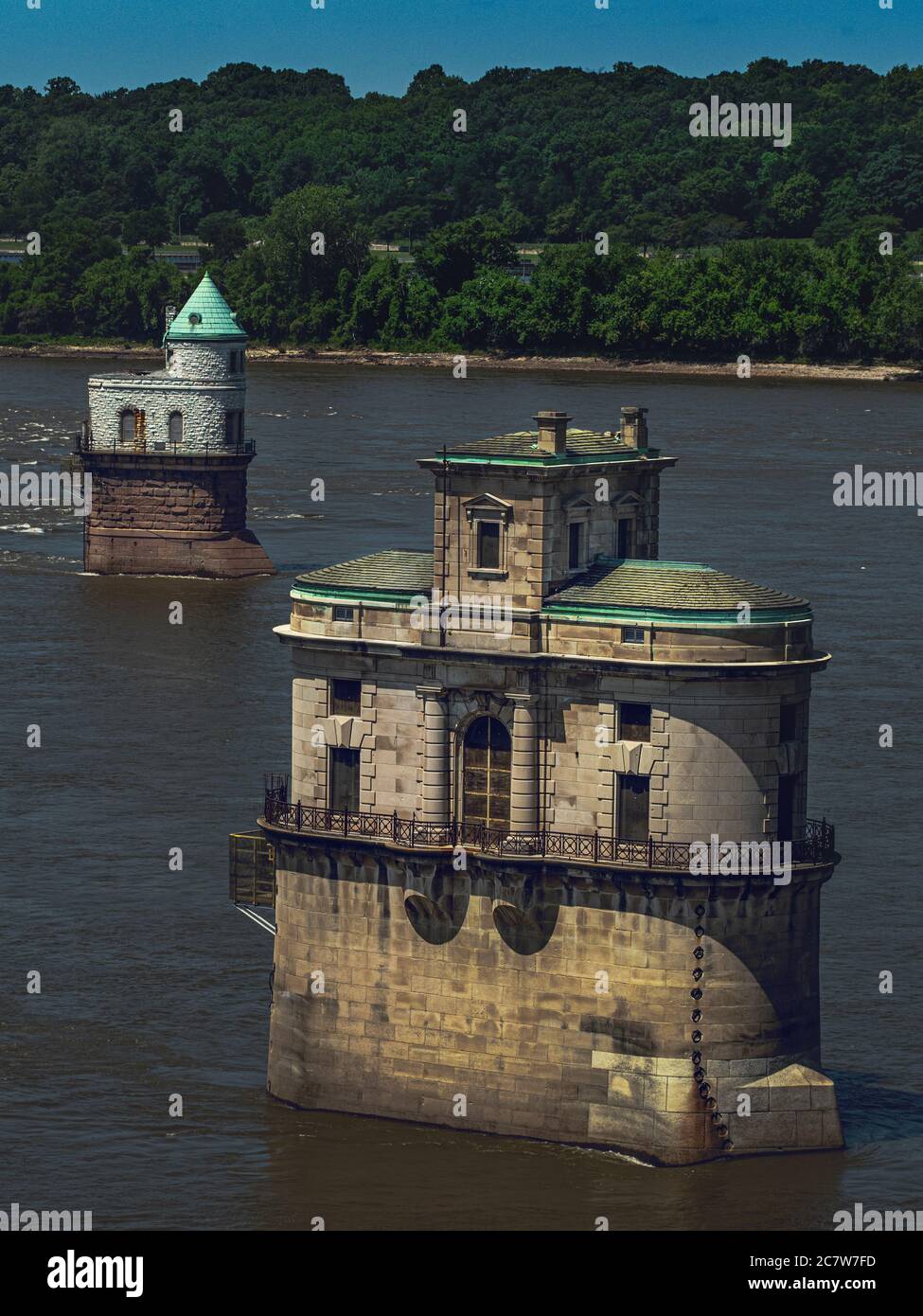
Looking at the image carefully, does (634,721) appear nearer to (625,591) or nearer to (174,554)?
(625,591)

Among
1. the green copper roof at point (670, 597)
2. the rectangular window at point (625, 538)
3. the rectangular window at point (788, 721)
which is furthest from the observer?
the rectangular window at point (625, 538)

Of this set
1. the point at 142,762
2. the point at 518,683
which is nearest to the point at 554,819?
the point at 518,683

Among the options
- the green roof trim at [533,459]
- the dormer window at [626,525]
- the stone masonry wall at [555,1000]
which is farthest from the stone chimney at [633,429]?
the stone masonry wall at [555,1000]

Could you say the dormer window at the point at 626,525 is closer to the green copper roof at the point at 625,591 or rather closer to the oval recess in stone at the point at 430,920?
the green copper roof at the point at 625,591

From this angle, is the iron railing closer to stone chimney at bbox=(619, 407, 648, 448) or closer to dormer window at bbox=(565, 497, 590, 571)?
dormer window at bbox=(565, 497, 590, 571)

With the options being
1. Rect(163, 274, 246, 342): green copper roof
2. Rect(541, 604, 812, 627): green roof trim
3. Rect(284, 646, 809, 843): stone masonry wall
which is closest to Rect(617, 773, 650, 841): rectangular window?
Rect(284, 646, 809, 843): stone masonry wall

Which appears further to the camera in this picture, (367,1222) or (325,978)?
(325,978)

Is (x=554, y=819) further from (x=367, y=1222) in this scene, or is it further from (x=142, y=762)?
(x=142, y=762)

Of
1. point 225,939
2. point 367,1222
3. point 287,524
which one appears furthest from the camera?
point 287,524
